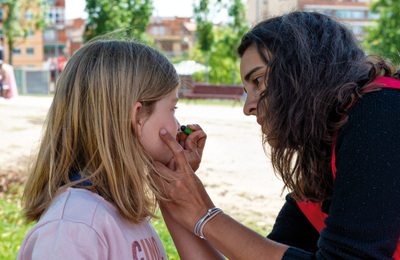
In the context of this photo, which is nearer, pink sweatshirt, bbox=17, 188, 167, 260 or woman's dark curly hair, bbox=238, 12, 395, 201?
pink sweatshirt, bbox=17, 188, 167, 260

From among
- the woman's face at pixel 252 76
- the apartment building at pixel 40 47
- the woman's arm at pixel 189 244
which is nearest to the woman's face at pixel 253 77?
the woman's face at pixel 252 76

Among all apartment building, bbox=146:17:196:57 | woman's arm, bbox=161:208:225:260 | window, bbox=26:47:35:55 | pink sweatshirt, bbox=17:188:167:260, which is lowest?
window, bbox=26:47:35:55

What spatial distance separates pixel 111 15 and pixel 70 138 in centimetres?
1182

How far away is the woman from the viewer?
138 cm

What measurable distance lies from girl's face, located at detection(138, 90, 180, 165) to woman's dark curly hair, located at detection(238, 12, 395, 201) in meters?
0.33

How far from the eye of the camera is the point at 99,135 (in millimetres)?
1589

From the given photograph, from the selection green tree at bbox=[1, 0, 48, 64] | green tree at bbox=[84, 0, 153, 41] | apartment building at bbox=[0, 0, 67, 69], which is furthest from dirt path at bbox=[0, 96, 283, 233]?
apartment building at bbox=[0, 0, 67, 69]

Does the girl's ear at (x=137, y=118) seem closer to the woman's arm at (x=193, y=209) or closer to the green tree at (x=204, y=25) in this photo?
the woman's arm at (x=193, y=209)

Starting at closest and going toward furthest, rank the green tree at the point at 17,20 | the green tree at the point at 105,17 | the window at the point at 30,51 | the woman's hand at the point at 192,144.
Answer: the woman's hand at the point at 192,144
the green tree at the point at 105,17
the green tree at the point at 17,20
the window at the point at 30,51

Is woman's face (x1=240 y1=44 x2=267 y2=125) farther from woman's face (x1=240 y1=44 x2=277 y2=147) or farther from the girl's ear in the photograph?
the girl's ear

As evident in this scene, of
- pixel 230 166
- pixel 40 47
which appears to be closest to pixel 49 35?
pixel 40 47

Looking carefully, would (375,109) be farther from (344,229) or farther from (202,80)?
(202,80)

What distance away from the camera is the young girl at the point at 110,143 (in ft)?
4.92

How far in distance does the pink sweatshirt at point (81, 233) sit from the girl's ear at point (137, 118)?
11.9 inches
